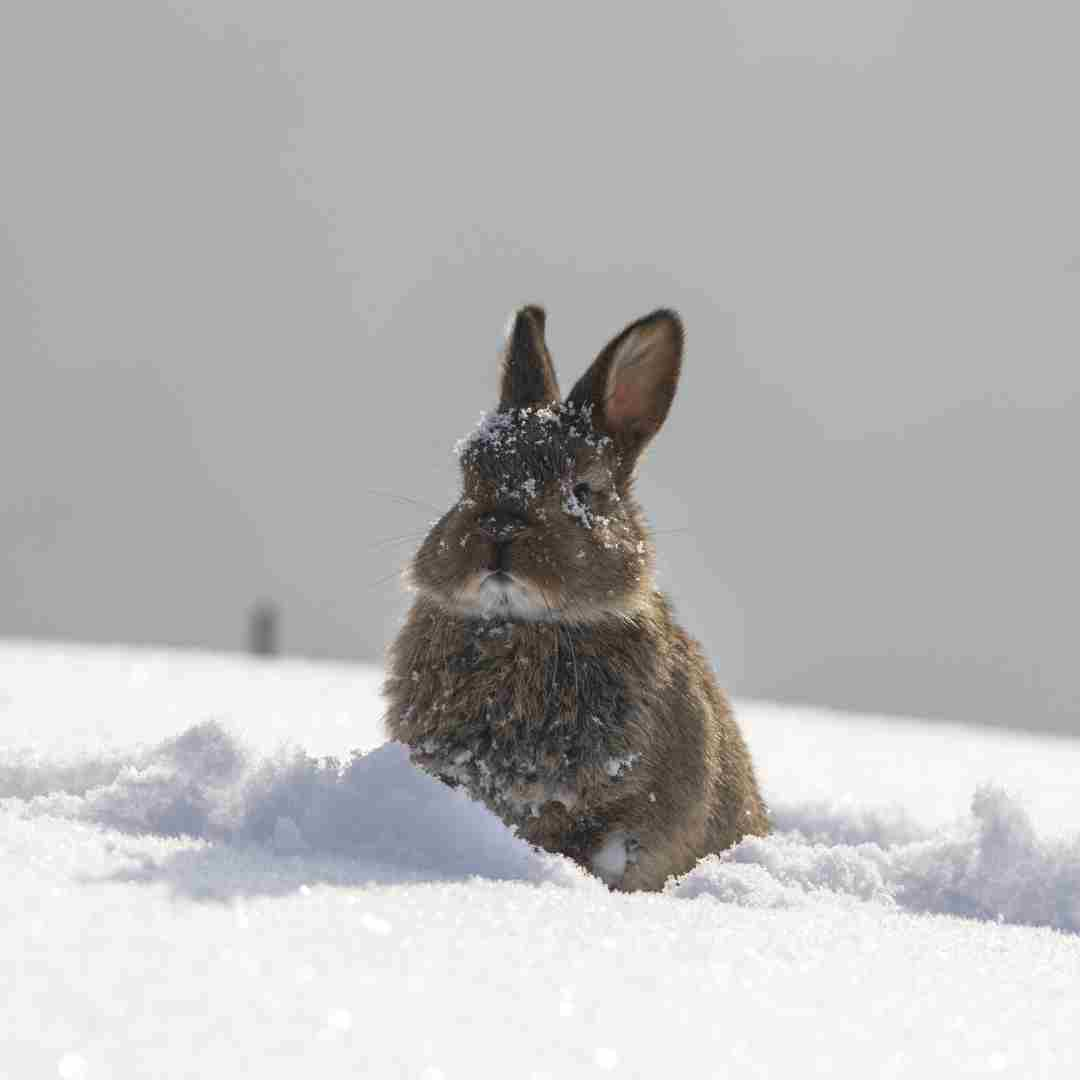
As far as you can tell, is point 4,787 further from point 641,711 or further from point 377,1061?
point 377,1061

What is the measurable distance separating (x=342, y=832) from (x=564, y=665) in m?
1.01

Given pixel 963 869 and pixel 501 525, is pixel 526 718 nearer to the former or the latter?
pixel 501 525

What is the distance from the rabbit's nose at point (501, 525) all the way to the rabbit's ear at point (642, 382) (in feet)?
1.91

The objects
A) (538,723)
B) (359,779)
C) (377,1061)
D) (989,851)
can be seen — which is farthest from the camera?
(989,851)

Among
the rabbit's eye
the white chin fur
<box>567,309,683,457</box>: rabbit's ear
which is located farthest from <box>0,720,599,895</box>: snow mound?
<box>567,309,683,457</box>: rabbit's ear

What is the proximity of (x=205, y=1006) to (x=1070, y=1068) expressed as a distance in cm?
132

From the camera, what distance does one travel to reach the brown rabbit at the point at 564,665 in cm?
384

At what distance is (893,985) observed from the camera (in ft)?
8.06

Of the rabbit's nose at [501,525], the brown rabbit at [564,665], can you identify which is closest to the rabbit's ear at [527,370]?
the brown rabbit at [564,665]

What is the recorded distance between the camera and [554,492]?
420 cm

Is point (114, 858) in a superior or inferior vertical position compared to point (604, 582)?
inferior

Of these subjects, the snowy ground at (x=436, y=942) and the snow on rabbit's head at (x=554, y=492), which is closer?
the snowy ground at (x=436, y=942)

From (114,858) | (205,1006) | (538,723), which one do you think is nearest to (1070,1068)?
(205,1006)

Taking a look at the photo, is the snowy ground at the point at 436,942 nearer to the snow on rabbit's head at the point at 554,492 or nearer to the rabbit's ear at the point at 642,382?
the snow on rabbit's head at the point at 554,492
